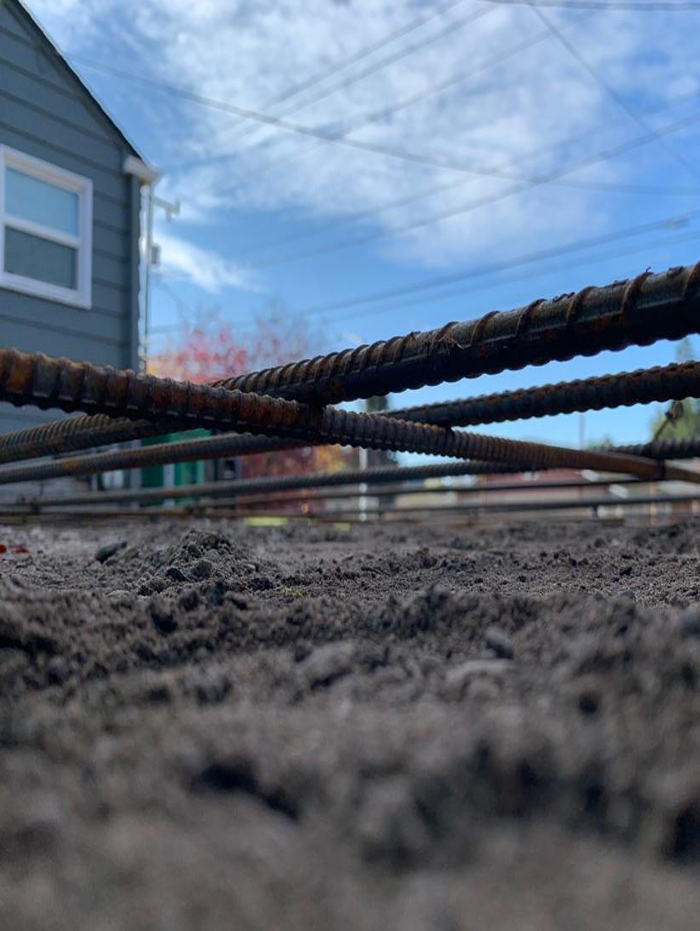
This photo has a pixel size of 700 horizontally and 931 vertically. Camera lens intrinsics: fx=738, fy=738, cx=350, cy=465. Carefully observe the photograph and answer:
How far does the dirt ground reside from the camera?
449 millimetres

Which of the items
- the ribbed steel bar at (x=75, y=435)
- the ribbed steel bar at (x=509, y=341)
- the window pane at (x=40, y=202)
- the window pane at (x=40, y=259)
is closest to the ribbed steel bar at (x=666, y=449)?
the ribbed steel bar at (x=509, y=341)

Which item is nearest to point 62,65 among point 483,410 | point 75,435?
point 75,435

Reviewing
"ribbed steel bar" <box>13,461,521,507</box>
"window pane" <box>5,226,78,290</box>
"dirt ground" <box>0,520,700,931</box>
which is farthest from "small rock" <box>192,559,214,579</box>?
"window pane" <box>5,226,78,290</box>

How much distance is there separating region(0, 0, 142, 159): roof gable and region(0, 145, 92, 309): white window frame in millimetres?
666

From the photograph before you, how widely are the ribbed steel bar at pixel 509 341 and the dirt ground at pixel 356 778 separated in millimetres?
548

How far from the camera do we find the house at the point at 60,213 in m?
6.36

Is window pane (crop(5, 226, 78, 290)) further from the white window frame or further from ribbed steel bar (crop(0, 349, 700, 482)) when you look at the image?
ribbed steel bar (crop(0, 349, 700, 482))

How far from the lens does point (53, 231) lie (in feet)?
22.0

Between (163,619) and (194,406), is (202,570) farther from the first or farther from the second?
(163,619)

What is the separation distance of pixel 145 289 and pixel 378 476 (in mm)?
4651

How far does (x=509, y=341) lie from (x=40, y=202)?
21.3 feet

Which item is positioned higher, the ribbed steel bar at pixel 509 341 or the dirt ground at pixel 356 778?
the ribbed steel bar at pixel 509 341

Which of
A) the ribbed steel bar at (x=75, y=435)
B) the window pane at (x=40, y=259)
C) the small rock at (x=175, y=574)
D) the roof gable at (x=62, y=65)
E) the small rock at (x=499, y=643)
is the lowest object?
the small rock at (x=499, y=643)

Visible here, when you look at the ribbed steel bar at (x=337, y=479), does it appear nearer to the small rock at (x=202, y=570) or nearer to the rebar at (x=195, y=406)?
the rebar at (x=195, y=406)
